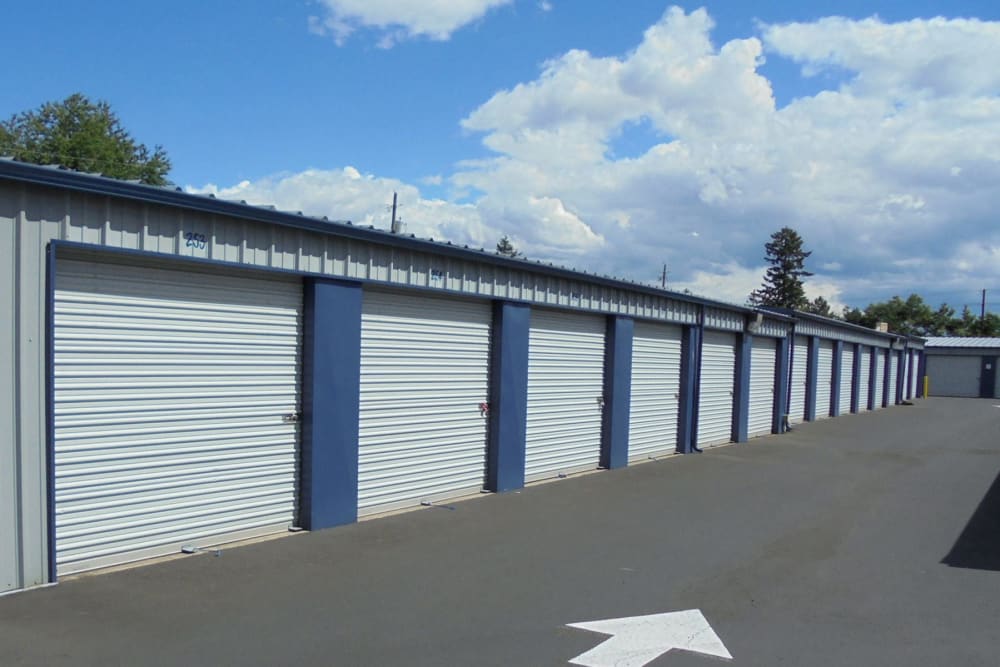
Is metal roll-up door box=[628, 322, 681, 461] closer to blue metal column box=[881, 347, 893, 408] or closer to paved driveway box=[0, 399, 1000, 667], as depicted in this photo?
paved driveway box=[0, 399, 1000, 667]

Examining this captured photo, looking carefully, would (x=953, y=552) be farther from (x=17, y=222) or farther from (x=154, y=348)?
(x=17, y=222)

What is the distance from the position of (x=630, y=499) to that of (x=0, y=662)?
825 centimetres

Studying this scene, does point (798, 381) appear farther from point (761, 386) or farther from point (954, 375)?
point (954, 375)

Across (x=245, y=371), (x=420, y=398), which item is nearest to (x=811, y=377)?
(x=420, y=398)

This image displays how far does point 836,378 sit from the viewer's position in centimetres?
2948

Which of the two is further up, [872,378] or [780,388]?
[780,388]

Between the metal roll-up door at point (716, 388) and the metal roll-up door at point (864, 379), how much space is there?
1680 cm

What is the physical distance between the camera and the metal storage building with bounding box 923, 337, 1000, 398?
163 ft

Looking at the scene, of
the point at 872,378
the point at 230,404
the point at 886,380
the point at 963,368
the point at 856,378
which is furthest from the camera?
the point at 963,368

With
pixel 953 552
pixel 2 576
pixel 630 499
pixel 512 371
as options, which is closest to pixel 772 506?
pixel 630 499

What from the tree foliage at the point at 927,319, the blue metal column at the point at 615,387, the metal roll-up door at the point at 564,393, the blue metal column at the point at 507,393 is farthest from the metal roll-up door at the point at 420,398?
the tree foliage at the point at 927,319

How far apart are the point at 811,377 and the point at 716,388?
9376 millimetres

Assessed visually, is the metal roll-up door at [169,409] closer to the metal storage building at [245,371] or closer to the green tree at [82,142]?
the metal storage building at [245,371]

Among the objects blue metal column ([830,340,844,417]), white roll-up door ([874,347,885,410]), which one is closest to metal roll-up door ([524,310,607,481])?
blue metal column ([830,340,844,417])
